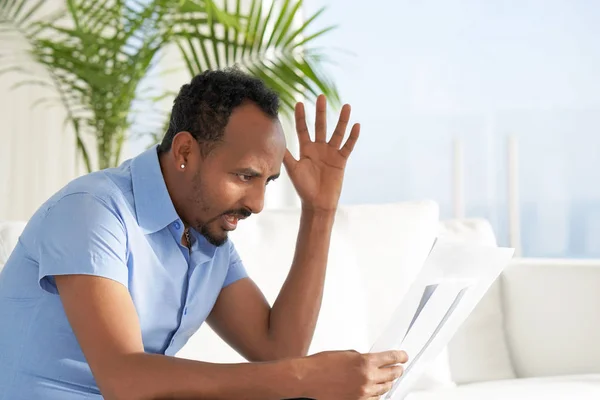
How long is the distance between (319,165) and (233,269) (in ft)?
0.83

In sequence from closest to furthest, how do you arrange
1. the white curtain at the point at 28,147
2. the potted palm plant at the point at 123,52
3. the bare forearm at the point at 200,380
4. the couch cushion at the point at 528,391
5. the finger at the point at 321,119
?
the bare forearm at the point at 200,380
the finger at the point at 321,119
the couch cushion at the point at 528,391
the potted palm plant at the point at 123,52
the white curtain at the point at 28,147

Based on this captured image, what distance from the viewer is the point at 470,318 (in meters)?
2.14

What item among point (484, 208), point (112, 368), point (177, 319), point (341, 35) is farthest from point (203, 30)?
→ point (112, 368)

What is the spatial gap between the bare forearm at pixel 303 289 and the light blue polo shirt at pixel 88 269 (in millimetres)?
215

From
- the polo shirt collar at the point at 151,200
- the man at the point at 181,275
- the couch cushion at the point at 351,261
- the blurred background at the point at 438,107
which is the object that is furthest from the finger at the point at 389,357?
the blurred background at the point at 438,107

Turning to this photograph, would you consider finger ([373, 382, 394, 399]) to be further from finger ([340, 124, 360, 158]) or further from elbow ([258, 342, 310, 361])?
finger ([340, 124, 360, 158])

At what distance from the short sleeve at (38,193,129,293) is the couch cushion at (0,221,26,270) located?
0.40 meters

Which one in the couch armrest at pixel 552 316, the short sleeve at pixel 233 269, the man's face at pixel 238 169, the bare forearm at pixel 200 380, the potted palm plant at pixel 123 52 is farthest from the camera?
the potted palm plant at pixel 123 52

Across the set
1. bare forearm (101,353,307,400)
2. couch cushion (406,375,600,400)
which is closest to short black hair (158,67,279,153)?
bare forearm (101,353,307,400)

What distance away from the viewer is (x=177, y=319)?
143cm

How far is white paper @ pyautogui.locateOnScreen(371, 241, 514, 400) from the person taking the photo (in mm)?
1213

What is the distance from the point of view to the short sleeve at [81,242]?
3.92 feet

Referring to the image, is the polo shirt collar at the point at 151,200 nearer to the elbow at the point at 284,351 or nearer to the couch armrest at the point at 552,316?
the elbow at the point at 284,351

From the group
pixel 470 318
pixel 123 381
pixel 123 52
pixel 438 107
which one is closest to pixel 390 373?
pixel 123 381
